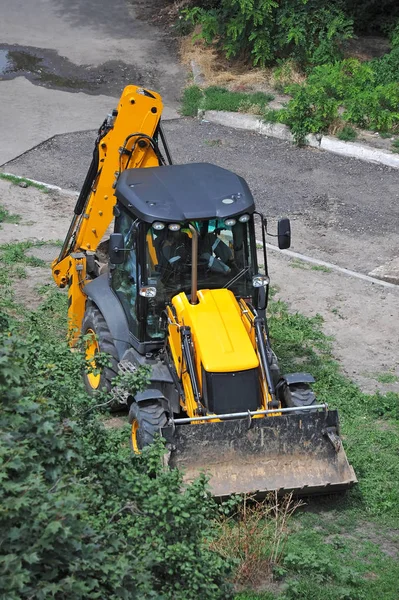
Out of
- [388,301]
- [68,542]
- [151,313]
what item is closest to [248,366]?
[151,313]

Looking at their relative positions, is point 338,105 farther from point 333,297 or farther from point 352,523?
point 352,523

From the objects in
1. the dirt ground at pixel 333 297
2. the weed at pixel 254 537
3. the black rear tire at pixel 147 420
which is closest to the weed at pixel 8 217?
the dirt ground at pixel 333 297

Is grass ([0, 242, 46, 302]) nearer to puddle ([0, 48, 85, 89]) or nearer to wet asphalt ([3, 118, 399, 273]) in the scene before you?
wet asphalt ([3, 118, 399, 273])

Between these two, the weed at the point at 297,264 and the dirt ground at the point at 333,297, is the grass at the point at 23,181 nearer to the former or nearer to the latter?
the dirt ground at the point at 333,297

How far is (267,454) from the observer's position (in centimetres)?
823

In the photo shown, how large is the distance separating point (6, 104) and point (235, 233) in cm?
1158

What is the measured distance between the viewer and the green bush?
4.46 metres

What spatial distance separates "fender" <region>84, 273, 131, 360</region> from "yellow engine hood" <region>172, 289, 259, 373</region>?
953mm

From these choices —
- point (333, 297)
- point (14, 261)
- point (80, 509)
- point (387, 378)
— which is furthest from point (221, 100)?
point (80, 509)

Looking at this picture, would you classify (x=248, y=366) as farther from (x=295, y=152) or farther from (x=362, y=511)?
(x=295, y=152)

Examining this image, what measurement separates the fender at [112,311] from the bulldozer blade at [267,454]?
161cm

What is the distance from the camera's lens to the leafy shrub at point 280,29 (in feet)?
64.2

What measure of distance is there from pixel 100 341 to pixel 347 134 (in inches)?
373

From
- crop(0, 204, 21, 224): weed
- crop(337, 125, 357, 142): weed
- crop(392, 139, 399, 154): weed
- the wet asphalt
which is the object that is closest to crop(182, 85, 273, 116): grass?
the wet asphalt
